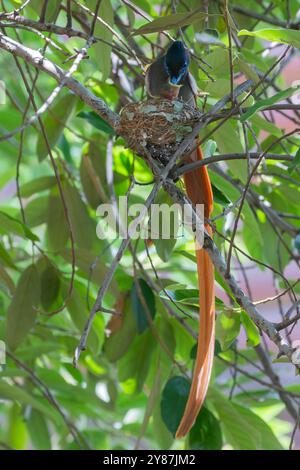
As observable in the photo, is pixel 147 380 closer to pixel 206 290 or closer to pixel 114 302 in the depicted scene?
pixel 114 302

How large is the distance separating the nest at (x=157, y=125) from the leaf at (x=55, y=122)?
0.31 m

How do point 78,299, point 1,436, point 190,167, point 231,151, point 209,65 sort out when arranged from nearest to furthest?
point 190,167
point 209,65
point 231,151
point 78,299
point 1,436

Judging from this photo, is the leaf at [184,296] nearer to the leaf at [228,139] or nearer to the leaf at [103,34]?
the leaf at [228,139]

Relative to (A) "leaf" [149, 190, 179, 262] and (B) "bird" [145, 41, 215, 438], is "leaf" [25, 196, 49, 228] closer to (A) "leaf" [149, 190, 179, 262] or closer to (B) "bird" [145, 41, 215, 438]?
(B) "bird" [145, 41, 215, 438]

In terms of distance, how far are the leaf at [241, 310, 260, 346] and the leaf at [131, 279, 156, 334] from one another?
624 millimetres

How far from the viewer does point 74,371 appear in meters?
2.69

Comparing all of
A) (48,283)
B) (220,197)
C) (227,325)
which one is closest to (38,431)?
(48,283)

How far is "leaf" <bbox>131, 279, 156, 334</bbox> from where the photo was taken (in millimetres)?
2275

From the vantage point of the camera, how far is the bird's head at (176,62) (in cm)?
226

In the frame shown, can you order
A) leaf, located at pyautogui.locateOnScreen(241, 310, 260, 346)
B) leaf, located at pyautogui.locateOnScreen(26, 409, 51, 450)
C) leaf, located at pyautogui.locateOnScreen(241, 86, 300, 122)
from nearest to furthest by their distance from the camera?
1. leaf, located at pyautogui.locateOnScreen(241, 86, 300, 122)
2. leaf, located at pyautogui.locateOnScreen(241, 310, 260, 346)
3. leaf, located at pyautogui.locateOnScreen(26, 409, 51, 450)

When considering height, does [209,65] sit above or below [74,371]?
above

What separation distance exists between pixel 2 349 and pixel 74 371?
60 centimetres

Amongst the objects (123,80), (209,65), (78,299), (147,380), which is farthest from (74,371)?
(209,65)

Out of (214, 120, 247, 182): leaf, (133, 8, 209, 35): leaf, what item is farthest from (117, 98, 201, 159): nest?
(133, 8, 209, 35): leaf
